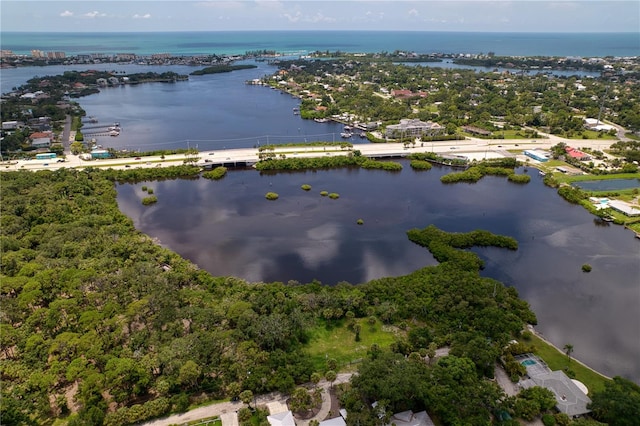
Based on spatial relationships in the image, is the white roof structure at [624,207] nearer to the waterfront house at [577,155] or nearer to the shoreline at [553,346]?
the waterfront house at [577,155]

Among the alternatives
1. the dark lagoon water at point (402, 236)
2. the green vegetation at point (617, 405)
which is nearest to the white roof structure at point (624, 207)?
the dark lagoon water at point (402, 236)

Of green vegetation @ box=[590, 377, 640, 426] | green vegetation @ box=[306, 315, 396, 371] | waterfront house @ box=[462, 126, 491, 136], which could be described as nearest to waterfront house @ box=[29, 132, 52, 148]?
green vegetation @ box=[306, 315, 396, 371]

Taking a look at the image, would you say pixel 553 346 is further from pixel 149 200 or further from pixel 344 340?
pixel 149 200

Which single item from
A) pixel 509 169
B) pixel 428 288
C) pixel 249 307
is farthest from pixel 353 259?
pixel 509 169

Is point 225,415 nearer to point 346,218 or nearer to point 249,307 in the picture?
point 249,307

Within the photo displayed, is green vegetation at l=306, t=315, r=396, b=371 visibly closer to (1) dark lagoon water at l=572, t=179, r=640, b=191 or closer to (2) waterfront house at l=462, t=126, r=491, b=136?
(1) dark lagoon water at l=572, t=179, r=640, b=191

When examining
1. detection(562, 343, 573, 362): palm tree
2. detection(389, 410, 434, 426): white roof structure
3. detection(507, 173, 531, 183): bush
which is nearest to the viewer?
detection(389, 410, 434, 426): white roof structure

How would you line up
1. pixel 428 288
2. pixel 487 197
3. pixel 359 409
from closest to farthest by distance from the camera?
pixel 359 409, pixel 428 288, pixel 487 197

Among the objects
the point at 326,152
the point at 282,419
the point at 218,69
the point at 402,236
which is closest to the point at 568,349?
the point at 402,236
